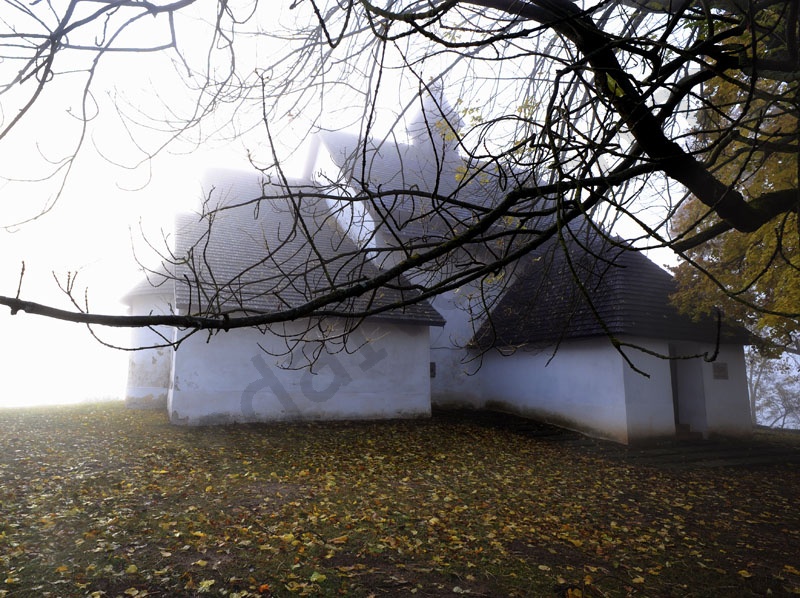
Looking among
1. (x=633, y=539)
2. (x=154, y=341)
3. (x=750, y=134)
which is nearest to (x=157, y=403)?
(x=154, y=341)

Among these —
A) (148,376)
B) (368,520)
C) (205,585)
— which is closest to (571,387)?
(368,520)

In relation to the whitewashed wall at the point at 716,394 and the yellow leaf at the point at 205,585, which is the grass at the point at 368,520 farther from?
the whitewashed wall at the point at 716,394

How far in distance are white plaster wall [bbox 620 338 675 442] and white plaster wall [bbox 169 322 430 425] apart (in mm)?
5085

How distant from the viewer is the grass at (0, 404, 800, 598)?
4609 mm

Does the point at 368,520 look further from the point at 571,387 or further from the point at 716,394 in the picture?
the point at 716,394

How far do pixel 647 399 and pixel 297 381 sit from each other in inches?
326

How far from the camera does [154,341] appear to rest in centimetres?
1424

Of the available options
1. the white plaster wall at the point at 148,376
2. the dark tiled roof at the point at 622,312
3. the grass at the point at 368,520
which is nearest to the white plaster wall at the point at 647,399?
the dark tiled roof at the point at 622,312

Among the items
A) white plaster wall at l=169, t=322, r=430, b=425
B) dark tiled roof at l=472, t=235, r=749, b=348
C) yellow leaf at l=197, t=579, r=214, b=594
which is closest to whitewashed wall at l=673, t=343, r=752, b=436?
dark tiled roof at l=472, t=235, r=749, b=348

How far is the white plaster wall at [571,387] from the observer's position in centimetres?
1188

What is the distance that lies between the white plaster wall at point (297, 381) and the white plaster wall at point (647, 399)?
509 centimetres

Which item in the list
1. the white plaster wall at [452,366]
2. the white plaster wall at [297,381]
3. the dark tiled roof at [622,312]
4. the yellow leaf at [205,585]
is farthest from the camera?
the white plaster wall at [452,366]

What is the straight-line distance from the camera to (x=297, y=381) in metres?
12.6

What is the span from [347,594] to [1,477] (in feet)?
19.5
